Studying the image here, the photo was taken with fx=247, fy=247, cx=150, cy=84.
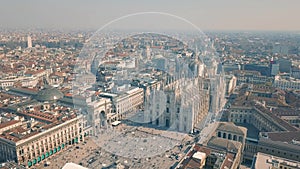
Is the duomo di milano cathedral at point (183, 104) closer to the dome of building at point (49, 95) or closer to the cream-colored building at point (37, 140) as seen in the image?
the cream-colored building at point (37, 140)

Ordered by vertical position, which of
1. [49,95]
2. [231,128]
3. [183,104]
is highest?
[183,104]

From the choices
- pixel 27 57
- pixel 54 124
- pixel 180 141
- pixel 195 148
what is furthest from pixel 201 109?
pixel 27 57

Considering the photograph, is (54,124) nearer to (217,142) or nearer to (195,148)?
(195,148)

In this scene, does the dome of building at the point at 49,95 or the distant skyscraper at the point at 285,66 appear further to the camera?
the distant skyscraper at the point at 285,66

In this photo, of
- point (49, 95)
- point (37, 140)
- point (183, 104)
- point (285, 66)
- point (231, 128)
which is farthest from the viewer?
point (285, 66)

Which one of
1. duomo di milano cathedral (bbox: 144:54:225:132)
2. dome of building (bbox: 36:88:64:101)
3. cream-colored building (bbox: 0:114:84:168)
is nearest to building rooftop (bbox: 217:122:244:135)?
duomo di milano cathedral (bbox: 144:54:225:132)

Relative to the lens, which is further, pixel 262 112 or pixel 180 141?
pixel 262 112

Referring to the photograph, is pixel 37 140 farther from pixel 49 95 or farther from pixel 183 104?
pixel 183 104

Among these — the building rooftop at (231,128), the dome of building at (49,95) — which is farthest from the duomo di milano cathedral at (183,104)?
the dome of building at (49,95)


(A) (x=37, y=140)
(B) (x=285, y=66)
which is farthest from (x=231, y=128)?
(B) (x=285, y=66)

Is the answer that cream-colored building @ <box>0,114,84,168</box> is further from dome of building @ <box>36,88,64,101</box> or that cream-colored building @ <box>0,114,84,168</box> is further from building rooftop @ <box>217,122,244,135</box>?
building rooftop @ <box>217,122,244,135</box>

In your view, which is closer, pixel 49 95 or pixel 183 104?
pixel 183 104
